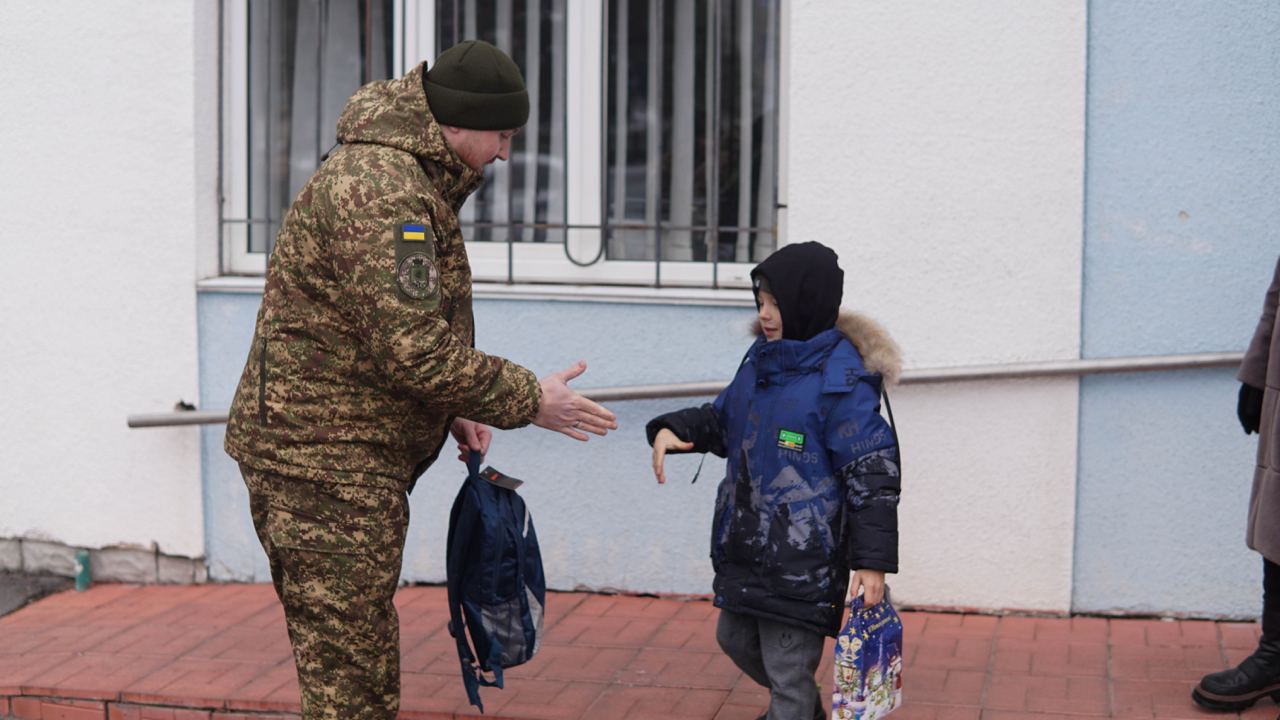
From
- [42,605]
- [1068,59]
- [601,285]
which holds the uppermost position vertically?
[1068,59]

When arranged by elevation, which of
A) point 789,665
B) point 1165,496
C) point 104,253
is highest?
point 104,253

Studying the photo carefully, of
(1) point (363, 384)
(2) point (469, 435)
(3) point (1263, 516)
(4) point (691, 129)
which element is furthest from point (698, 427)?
(4) point (691, 129)

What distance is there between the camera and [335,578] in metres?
3.61

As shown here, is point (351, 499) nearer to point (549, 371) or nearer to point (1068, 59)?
point (549, 371)

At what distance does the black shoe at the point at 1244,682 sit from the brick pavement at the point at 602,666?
0.05m

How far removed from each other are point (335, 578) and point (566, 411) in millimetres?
653

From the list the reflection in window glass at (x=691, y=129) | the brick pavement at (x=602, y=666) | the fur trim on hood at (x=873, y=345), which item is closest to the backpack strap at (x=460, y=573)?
the brick pavement at (x=602, y=666)

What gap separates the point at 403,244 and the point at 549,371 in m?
2.53

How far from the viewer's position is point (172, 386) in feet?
20.2

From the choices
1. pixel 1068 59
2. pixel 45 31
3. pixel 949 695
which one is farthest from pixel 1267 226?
pixel 45 31

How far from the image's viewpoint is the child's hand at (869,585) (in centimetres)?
372

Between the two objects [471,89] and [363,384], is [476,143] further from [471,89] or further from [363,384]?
[363,384]

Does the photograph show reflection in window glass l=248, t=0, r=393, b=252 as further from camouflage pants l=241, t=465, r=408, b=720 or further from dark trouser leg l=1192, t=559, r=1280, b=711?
dark trouser leg l=1192, t=559, r=1280, b=711

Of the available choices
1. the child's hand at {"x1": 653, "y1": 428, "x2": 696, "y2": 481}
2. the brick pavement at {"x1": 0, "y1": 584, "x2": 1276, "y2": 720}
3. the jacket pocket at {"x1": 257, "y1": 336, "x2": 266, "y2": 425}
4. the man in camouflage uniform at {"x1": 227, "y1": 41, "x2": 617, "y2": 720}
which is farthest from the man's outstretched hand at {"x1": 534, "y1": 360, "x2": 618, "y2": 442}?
the brick pavement at {"x1": 0, "y1": 584, "x2": 1276, "y2": 720}
